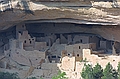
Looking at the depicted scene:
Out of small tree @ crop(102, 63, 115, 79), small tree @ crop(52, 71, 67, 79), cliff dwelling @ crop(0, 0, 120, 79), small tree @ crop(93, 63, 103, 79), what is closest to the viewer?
small tree @ crop(102, 63, 115, 79)

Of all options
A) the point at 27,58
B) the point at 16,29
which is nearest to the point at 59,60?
the point at 27,58

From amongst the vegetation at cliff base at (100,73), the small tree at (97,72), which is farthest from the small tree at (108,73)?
the small tree at (97,72)

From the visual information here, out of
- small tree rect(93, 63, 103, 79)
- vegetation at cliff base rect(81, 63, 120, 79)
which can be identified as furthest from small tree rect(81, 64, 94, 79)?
Result: small tree rect(93, 63, 103, 79)

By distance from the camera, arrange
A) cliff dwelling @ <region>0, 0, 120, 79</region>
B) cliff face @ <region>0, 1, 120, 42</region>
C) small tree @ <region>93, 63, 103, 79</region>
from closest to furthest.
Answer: small tree @ <region>93, 63, 103, 79</region> → cliff face @ <region>0, 1, 120, 42</region> → cliff dwelling @ <region>0, 0, 120, 79</region>

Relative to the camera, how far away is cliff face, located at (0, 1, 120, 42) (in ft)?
49.5

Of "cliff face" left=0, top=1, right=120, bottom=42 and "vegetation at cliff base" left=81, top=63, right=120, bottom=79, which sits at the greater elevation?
"cliff face" left=0, top=1, right=120, bottom=42

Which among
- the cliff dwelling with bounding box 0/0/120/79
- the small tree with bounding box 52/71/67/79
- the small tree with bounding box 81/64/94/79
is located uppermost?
the cliff dwelling with bounding box 0/0/120/79

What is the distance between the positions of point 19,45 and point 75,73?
9.17 ft

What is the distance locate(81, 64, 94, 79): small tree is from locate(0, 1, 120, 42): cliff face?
1.56 meters

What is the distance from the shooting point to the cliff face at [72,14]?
594 inches

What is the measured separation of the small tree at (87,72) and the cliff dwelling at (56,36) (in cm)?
32

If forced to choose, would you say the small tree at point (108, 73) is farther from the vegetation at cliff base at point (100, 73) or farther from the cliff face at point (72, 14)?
the cliff face at point (72, 14)

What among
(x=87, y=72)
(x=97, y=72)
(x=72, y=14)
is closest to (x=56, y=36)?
(x=72, y=14)

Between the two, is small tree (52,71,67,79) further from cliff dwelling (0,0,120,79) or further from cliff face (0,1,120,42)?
cliff face (0,1,120,42)
